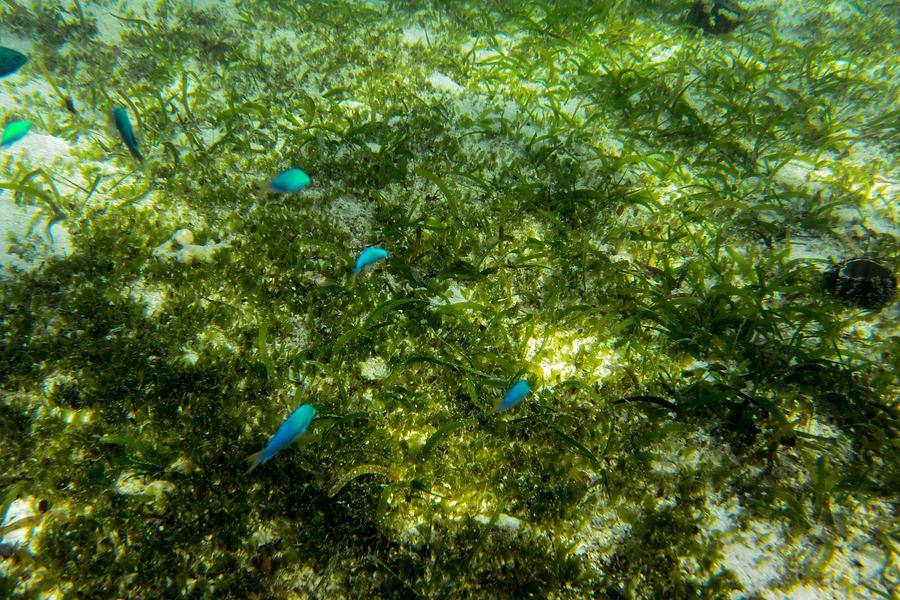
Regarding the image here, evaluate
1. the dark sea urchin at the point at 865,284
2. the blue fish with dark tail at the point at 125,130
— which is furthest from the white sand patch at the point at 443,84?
the dark sea urchin at the point at 865,284

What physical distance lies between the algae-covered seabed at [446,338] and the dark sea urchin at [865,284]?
0.18 meters

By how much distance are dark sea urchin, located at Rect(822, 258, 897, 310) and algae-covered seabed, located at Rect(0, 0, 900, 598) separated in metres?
0.18

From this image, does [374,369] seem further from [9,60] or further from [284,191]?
[9,60]

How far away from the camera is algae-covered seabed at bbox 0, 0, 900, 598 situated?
2801 millimetres

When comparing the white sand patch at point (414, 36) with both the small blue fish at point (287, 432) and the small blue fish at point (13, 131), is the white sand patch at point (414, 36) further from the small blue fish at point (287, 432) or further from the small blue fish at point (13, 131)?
the small blue fish at point (287, 432)

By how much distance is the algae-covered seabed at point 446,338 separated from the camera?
2.80 metres

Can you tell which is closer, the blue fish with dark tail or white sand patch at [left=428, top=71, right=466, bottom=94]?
the blue fish with dark tail

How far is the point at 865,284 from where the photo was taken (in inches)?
158

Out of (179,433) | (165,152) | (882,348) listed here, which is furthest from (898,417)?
(165,152)

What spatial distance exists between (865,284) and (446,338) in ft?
14.5

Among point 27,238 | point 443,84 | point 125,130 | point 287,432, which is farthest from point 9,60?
point 287,432

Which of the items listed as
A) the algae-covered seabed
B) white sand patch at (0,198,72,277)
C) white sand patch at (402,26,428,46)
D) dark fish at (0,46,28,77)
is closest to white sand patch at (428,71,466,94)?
the algae-covered seabed

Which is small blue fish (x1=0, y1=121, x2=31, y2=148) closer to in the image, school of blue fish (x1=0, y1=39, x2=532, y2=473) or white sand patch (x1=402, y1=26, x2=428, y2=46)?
school of blue fish (x1=0, y1=39, x2=532, y2=473)

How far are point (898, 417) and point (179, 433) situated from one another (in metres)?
5.99
